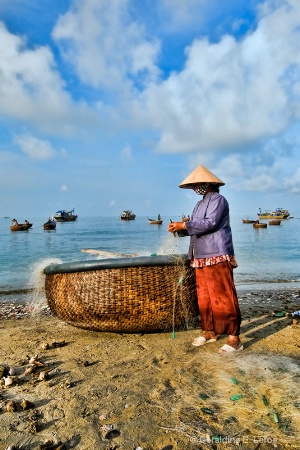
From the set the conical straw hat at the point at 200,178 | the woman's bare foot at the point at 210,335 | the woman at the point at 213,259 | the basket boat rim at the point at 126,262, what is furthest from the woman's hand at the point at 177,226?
the woman's bare foot at the point at 210,335

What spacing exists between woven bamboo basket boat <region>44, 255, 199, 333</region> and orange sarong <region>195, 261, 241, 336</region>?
0.36 metres

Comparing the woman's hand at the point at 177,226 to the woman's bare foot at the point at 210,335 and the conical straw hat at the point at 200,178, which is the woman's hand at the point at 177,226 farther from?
the woman's bare foot at the point at 210,335

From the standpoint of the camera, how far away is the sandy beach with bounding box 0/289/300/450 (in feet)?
8.05

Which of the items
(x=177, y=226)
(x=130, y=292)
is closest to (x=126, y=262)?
(x=130, y=292)

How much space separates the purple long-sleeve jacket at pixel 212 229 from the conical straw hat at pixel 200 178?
0.18 m

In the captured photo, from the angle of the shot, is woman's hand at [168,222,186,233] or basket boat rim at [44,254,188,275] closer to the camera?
woman's hand at [168,222,186,233]

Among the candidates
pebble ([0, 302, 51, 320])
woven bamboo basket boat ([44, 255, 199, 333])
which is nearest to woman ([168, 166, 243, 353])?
woven bamboo basket boat ([44, 255, 199, 333])

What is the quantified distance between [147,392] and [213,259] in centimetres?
180

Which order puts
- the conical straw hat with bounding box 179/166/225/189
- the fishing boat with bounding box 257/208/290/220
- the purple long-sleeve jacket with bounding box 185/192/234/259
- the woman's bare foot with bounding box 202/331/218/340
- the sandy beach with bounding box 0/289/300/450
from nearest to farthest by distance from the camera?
1. the sandy beach with bounding box 0/289/300/450
2. the purple long-sleeve jacket with bounding box 185/192/234/259
3. the conical straw hat with bounding box 179/166/225/189
4. the woman's bare foot with bounding box 202/331/218/340
5. the fishing boat with bounding box 257/208/290/220

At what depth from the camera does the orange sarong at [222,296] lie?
4.21 metres

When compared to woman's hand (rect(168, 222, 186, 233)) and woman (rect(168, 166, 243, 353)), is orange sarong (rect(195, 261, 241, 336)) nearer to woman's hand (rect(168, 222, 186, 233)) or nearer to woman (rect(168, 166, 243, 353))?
woman (rect(168, 166, 243, 353))

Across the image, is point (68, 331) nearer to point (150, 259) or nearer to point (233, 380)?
point (150, 259)

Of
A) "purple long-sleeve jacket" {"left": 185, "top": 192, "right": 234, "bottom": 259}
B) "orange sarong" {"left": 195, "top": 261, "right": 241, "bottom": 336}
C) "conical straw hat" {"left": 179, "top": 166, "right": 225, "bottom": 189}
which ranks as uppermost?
"conical straw hat" {"left": 179, "top": 166, "right": 225, "bottom": 189}

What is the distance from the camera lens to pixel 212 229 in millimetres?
4219
